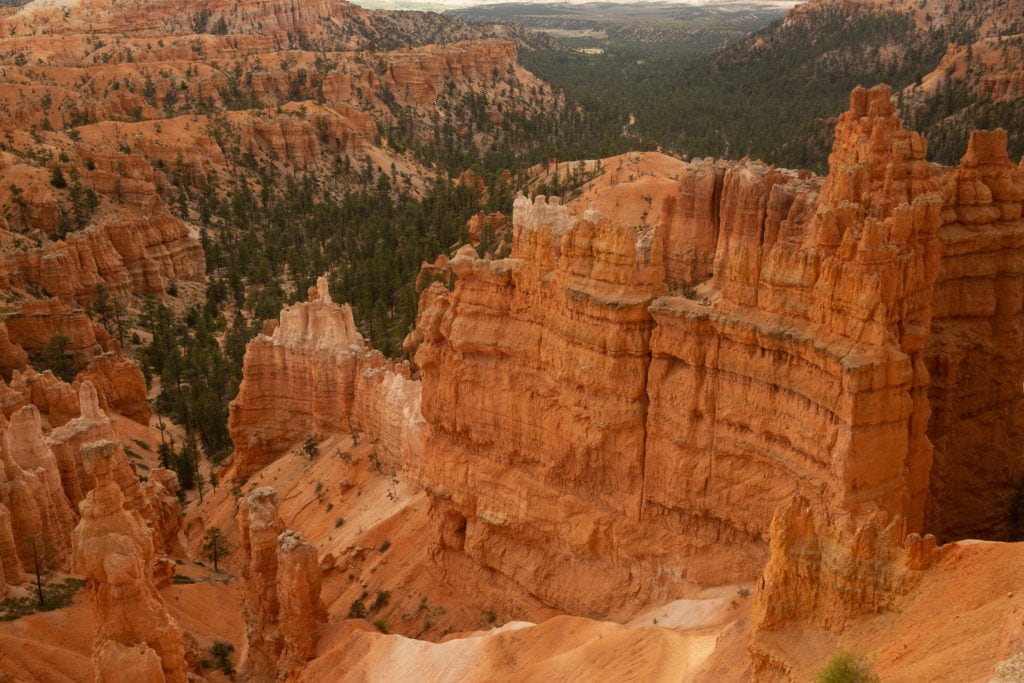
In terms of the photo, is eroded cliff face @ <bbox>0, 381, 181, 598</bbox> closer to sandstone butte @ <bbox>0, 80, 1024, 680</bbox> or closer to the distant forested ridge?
sandstone butte @ <bbox>0, 80, 1024, 680</bbox>

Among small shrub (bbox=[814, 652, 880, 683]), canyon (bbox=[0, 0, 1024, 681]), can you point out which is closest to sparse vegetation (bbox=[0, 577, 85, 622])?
canyon (bbox=[0, 0, 1024, 681])

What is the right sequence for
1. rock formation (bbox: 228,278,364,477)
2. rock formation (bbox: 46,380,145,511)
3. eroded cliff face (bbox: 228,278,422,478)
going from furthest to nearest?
1. rock formation (bbox: 228,278,364,477)
2. eroded cliff face (bbox: 228,278,422,478)
3. rock formation (bbox: 46,380,145,511)

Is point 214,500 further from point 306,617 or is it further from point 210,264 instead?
point 210,264

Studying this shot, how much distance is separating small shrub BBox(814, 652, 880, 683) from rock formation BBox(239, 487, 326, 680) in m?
13.1

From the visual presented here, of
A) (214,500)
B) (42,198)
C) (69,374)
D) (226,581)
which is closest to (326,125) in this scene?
(42,198)

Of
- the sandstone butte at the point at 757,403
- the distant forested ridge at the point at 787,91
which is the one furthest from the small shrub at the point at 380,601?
the distant forested ridge at the point at 787,91

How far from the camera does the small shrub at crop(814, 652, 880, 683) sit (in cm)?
982

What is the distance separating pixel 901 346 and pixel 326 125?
8887 centimetres

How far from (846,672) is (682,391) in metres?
7.06

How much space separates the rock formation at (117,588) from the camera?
1595cm

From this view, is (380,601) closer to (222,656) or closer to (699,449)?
(222,656)

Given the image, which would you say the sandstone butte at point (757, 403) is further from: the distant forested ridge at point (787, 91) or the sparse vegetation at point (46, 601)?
the distant forested ridge at point (787, 91)

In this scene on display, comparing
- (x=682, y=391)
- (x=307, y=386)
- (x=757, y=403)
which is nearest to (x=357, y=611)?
(x=682, y=391)

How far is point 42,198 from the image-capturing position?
196 ft
